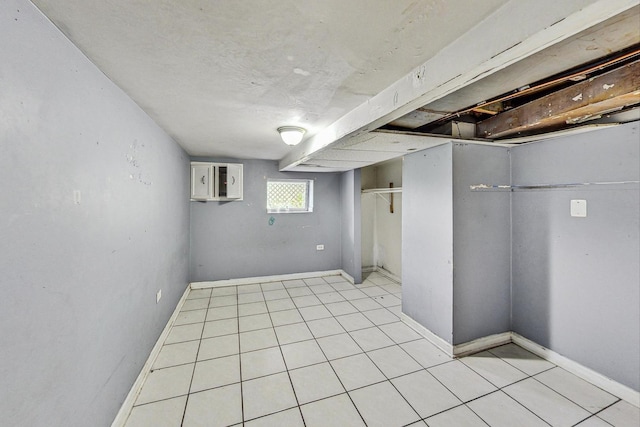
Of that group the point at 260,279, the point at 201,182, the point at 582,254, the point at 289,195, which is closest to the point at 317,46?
the point at 582,254

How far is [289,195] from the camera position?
4.62 metres

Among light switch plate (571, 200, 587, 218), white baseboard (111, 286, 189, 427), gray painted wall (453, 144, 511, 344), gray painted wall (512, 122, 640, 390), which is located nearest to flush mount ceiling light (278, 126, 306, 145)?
gray painted wall (453, 144, 511, 344)

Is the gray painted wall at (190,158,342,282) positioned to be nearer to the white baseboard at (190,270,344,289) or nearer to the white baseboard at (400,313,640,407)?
the white baseboard at (190,270,344,289)

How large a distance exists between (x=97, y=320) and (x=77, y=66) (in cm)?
131

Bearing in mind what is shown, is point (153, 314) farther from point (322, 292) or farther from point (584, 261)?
point (584, 261)

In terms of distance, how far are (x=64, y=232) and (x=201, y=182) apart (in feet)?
9.46

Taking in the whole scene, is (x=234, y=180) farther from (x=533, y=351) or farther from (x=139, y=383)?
(x=533, y=351)

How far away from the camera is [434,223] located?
2.53m

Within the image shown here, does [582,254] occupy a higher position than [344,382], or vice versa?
[582,254]

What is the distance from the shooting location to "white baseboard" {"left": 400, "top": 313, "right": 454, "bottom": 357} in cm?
236

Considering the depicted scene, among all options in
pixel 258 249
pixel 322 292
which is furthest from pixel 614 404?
pixel 258 249

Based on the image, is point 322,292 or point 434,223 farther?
point 322,292

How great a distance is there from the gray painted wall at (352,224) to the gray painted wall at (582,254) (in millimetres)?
2224

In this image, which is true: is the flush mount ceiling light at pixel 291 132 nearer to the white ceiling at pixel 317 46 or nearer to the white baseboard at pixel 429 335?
the white ceiling at pixel 317 46
